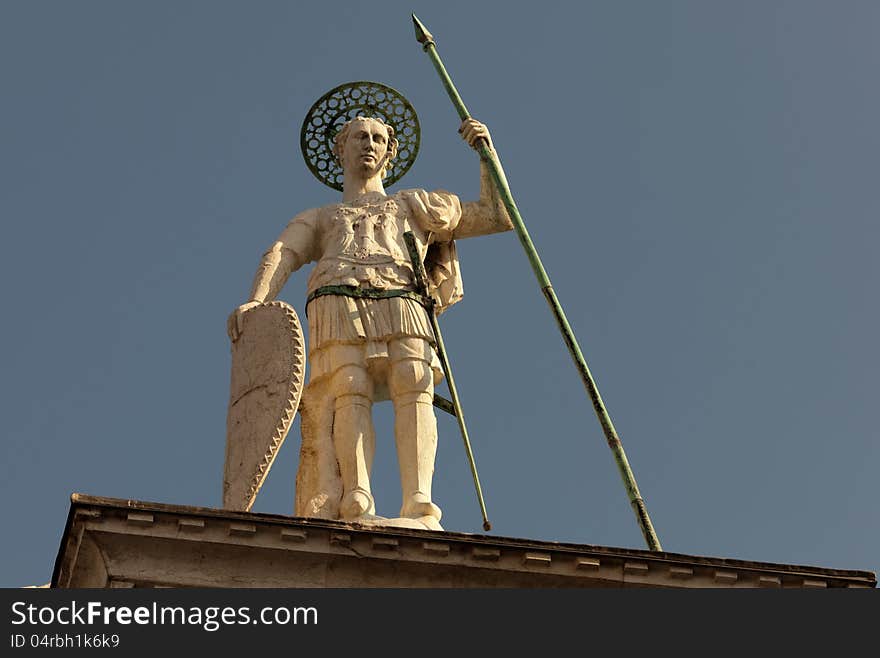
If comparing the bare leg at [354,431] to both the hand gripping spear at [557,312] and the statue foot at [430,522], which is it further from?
the hand gripping spear at [557,312]

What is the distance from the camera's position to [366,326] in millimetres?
22406

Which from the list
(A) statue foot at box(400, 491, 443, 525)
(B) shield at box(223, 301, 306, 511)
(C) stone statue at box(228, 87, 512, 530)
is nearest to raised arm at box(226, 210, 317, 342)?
(C) stone statue at box(228, 87, 512, 530)

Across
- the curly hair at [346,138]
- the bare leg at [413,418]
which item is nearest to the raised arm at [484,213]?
the curly hair at [346,138]

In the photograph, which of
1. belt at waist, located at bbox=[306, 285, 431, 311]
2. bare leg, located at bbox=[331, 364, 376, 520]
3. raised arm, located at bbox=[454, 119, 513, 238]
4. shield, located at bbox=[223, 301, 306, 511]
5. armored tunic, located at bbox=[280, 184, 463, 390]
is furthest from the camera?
raised arm, located at bbox=[454, 119, 513, 238]

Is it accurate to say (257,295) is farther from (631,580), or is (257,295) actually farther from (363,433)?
(631,580)

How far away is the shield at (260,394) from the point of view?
2119 centimetres

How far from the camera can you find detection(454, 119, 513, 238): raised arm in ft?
78.2

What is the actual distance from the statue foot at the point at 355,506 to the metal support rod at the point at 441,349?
1515mm

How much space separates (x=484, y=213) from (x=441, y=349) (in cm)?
174

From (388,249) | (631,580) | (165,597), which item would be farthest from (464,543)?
(388,249)

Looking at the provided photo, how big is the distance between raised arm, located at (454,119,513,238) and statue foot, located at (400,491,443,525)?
3226mm

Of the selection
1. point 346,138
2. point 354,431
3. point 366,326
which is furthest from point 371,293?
point 346,138

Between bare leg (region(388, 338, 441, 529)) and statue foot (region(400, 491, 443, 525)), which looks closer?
statue foot (region(400, 491, 443, 525))

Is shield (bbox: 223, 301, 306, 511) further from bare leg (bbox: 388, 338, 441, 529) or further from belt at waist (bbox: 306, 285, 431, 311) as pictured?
bare leg (bbox: 388, 338, 441, 529)
